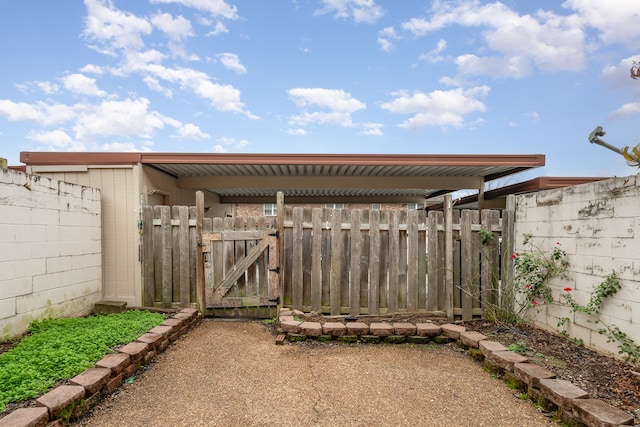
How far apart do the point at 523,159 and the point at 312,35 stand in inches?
214

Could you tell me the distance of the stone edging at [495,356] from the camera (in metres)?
2.31

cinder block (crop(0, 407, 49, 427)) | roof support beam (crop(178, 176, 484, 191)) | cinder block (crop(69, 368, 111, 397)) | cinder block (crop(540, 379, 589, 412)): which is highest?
roof support beam (crop(178, 176, 484, 191))

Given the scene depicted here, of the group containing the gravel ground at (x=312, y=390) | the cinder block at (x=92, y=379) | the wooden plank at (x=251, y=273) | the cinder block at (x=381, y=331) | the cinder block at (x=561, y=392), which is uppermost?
the wooden plank at (x=251, y=273)

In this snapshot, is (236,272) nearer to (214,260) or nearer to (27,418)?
(214,260)

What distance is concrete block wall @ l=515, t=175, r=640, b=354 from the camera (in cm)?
324

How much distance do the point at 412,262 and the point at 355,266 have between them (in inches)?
31.8

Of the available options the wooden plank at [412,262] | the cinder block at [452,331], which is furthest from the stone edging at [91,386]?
the cinder block at [452,331]

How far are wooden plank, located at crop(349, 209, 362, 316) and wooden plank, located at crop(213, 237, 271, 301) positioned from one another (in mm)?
1328

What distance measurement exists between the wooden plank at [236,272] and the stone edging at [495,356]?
0.88 m

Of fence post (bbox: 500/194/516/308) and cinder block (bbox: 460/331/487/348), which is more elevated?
fence post (bbox: 500/194/516/308)

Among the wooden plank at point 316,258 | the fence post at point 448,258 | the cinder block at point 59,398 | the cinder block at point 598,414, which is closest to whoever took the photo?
the cinder block at point 598,414

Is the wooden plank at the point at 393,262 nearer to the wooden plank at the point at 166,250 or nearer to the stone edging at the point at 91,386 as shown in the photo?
the stone edging at the point at 91,386

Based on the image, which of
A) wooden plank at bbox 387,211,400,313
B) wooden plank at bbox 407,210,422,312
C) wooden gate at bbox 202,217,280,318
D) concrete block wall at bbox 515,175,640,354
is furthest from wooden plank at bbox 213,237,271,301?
concrete block wall at bbox 515,175,640,354

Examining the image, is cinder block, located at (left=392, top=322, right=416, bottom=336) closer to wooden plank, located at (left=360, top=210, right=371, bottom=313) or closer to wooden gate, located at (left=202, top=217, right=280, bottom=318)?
wooden plank, located at (left=360, top=210, right=371, bottom=313)
